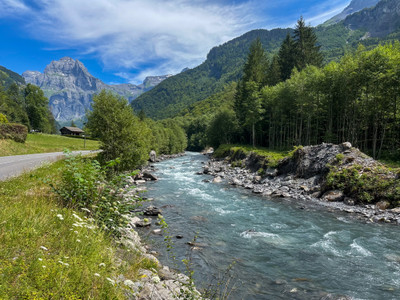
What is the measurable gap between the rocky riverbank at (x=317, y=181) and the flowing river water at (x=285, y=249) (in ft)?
6.94

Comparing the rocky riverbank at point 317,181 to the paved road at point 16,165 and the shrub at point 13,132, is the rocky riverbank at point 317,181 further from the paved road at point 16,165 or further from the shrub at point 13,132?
the shrub at point 13,132

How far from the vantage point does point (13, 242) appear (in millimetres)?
4484

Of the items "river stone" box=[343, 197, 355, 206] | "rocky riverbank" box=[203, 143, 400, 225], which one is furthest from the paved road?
"river stone" box=[343, 197, 355, 206]

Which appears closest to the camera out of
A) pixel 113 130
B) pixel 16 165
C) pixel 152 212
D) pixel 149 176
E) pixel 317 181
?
pixel 152 212

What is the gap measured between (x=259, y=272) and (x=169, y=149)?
8431 cm

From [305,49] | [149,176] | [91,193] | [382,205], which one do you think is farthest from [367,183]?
[305,49]

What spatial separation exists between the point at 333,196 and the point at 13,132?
44.2 m

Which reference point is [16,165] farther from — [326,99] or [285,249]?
[326,99]

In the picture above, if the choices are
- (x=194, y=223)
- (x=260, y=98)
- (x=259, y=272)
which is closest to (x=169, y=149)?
(x=260, y=98)

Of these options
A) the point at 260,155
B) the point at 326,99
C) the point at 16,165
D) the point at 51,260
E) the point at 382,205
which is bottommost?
the point at 382,205

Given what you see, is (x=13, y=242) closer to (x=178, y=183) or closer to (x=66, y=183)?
(x=66, y=183)

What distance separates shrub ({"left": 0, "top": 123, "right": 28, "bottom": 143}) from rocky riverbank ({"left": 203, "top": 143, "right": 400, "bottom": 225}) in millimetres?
31622

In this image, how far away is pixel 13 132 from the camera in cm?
3400

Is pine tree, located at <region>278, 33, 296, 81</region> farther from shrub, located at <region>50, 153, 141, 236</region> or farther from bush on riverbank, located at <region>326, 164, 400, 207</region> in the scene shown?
shrub, located at <region>50, 153, 141, 236</region>
